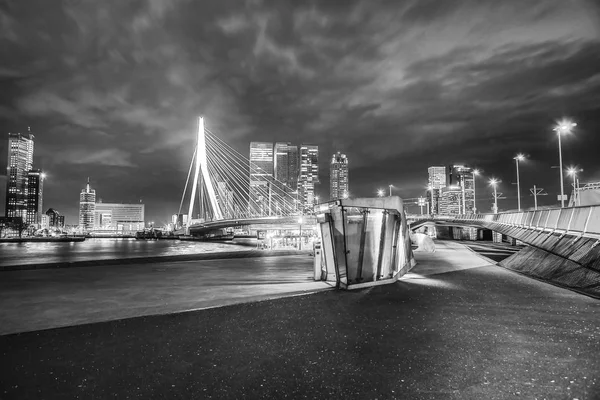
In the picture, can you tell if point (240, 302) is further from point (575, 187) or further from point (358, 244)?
point (575, 187)

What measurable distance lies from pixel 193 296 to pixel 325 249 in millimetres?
4499

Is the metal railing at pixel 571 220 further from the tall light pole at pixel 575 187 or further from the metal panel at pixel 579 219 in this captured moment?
the tall light pole at pixel 575 187

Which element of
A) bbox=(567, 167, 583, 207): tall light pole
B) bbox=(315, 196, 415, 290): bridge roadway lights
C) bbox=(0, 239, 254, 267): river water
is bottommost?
bbox=(0, 239, 254, 267): river water

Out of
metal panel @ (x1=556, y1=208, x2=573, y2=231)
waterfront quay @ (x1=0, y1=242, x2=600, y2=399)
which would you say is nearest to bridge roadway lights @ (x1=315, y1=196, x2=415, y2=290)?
waterfront quay @ (x1=0, y1=242, x2=600, y2=399)

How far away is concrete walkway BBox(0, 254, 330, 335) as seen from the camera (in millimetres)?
7508

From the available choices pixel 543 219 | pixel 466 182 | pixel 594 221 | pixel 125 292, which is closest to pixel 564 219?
pixel 594 221

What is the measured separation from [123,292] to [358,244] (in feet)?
24.0

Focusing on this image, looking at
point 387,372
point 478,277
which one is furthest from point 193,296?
point 478,277

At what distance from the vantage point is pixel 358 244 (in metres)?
11.2

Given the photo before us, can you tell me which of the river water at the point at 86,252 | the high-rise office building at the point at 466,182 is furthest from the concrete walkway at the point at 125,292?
the high-rise office building at the point at 466,182

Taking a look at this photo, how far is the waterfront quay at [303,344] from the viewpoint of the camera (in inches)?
159

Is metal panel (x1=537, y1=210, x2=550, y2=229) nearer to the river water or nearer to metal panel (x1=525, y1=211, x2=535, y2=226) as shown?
metal panel (x1=525, y1=211, x2=535, y2=226)

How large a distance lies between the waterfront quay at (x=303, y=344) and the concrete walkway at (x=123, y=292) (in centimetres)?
8

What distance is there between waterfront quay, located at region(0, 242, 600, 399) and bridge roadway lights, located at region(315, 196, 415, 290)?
1.00m
